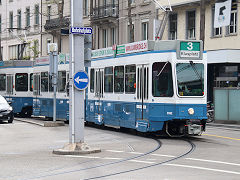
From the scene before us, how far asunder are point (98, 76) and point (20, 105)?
38.2 ft

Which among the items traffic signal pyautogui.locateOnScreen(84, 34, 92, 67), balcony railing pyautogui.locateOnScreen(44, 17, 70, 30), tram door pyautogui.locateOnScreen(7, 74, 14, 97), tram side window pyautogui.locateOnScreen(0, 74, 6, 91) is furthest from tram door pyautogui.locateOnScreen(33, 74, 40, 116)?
balcony railing pyautogui.locateOnScreen(44, 17, 70, 30)

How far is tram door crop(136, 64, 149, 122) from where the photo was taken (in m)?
17.9

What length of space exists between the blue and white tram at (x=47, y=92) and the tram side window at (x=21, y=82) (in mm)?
2842

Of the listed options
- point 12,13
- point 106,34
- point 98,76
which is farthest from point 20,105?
point 12,13

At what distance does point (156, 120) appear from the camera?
17500 millimetres

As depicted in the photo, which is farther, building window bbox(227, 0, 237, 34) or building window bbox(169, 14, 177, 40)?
building window bbox(169, 14, 177, 40)

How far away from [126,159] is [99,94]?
31.7ft

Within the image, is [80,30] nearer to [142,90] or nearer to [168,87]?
[168,87]

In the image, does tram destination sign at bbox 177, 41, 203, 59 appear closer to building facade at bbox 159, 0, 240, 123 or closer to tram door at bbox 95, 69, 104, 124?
tram door at bbox 95, 69, 104, 124

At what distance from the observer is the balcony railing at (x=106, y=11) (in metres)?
43.1

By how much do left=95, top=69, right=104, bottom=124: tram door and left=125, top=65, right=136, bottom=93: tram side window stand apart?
8.36 ft

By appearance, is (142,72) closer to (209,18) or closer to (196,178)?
(196,178)

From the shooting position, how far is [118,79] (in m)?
20.3

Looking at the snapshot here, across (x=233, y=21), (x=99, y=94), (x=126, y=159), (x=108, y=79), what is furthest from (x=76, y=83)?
(x=233, y=21)
